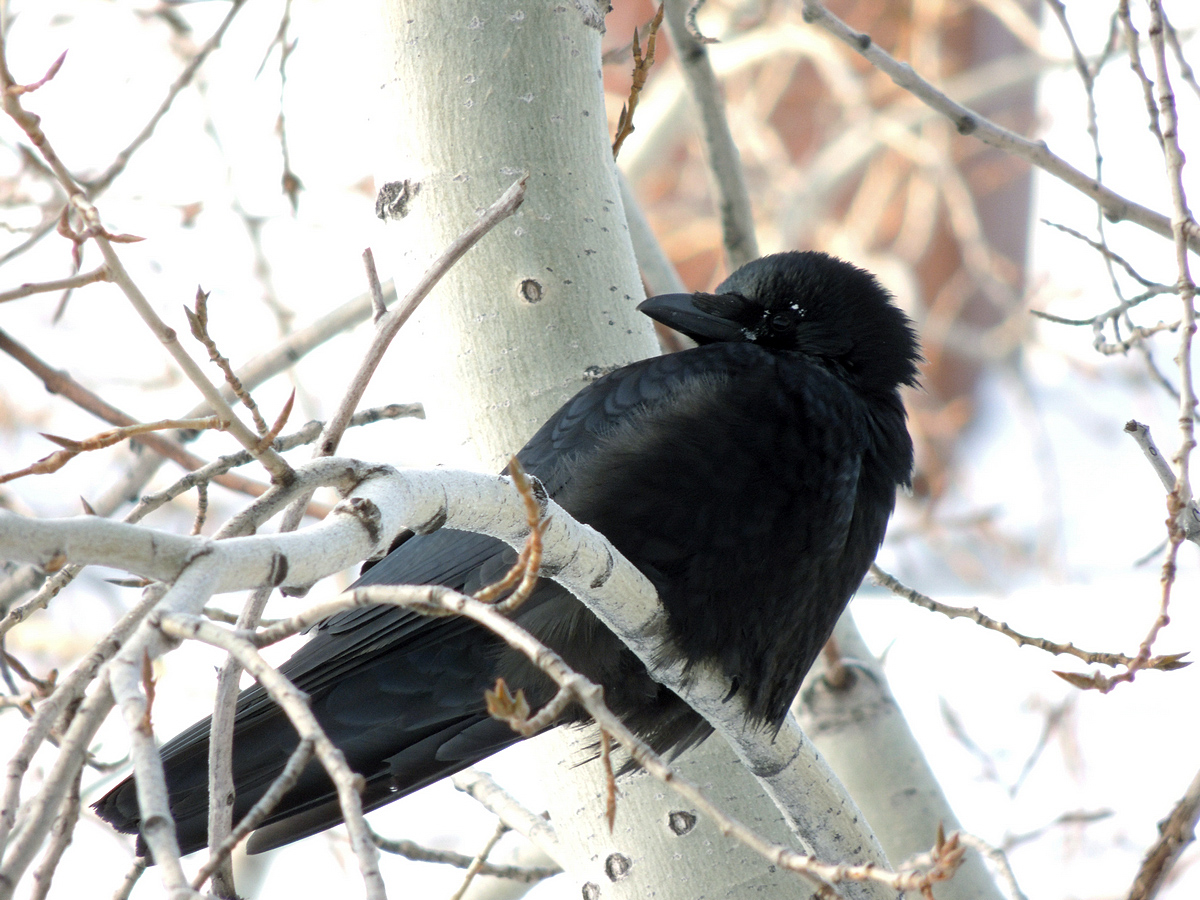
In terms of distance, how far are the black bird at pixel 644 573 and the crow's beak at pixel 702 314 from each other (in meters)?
0.13

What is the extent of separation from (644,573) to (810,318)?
825mm

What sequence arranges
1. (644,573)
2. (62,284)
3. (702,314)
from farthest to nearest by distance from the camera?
A: (702,314) → (644,573) → (62,284)

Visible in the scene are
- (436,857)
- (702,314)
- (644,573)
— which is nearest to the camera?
(644,573)

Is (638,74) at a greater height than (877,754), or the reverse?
(638,74)

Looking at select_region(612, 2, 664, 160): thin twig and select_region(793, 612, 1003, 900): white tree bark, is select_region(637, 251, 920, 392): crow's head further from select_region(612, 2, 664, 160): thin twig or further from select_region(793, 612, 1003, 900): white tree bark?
select_region(793, 612, 1003, 900): white tree bark

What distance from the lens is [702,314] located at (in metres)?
2.46

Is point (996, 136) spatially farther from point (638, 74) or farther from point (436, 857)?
point (436, 857)

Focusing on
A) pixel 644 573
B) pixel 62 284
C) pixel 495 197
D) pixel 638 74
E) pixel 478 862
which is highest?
pixel 638 74

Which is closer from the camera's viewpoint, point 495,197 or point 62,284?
point 62,284

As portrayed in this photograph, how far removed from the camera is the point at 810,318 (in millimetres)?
2539

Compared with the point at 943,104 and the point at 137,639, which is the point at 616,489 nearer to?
the point at 943,104

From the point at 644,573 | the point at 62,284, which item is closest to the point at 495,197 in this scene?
the point at 644,573

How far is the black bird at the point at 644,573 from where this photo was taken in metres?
2.01

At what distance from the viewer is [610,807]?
1.06 m
